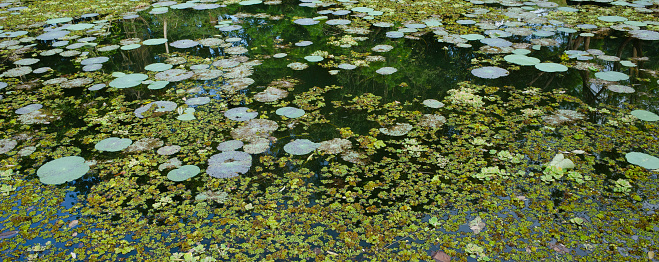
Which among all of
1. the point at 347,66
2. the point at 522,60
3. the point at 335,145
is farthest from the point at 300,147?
the point at 522,60

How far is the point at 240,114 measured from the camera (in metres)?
3.33

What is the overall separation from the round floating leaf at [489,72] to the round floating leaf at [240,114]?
216 cm

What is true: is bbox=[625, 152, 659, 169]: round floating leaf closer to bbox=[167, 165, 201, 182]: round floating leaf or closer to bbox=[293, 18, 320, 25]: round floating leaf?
bbox=[167, 165, 201, 182]: round floating leaf

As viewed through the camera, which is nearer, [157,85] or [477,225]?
[477,225]

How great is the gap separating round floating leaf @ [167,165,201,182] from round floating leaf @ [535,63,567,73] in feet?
11.0

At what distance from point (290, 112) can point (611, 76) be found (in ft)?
9.85

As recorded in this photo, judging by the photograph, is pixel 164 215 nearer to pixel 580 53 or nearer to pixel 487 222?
pixel 487 222

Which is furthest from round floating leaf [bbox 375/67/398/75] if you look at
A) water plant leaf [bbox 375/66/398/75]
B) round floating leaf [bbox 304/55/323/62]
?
round floating leaf [bbox 304/55/323/62]

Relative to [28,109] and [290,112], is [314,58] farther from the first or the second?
[28,109]

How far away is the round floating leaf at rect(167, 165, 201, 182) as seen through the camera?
2525mm

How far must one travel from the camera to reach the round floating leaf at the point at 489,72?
3988 millimetres

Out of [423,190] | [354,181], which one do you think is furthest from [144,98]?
[423,190]

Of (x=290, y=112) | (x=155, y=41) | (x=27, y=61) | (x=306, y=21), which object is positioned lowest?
(x=290, y=112)


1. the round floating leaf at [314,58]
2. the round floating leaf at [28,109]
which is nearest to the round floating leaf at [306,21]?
the round floating leaf at [314,58]
